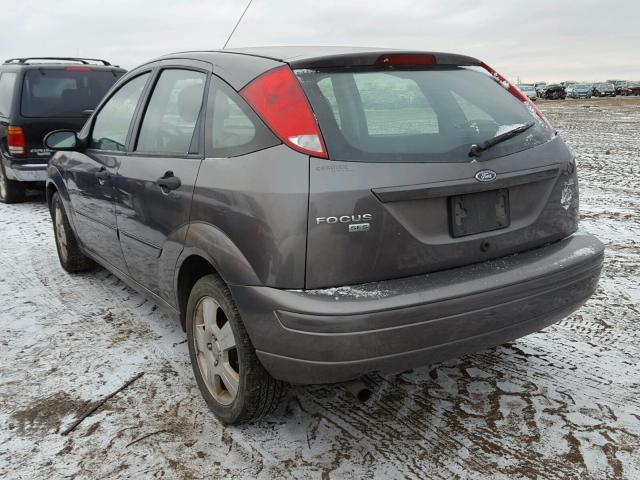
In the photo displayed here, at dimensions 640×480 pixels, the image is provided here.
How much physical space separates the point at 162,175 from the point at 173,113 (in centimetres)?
39

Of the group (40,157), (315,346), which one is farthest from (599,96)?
(315,346)

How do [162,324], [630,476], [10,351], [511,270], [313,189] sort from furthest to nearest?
[162,324] → [10,351] → [511,270] → [630,476] → [313,189]

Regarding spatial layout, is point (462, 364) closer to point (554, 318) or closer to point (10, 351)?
point (554, 318)

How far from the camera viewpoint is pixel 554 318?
274cm

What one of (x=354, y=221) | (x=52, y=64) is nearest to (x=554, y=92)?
(x=52, y=64)

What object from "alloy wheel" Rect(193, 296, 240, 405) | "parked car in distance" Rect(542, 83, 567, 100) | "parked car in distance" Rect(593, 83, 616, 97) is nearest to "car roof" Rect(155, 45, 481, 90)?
"alloy wheel" Rect(193, 296, 240, 405)

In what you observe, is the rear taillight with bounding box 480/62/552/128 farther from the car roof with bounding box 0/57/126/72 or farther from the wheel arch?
the car roof with bounding box 0/57/126/72

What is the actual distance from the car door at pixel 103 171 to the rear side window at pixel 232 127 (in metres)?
1.05

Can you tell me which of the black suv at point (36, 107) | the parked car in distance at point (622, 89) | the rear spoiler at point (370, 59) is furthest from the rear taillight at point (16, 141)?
the parked car in distance at point (622, 89)

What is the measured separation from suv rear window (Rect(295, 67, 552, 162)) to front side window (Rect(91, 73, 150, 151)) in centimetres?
165

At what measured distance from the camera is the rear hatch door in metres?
2.28

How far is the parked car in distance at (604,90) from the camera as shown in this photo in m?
58.8

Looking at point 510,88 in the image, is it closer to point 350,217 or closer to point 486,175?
point 486,175

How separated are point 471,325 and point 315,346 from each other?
0.65 meters
